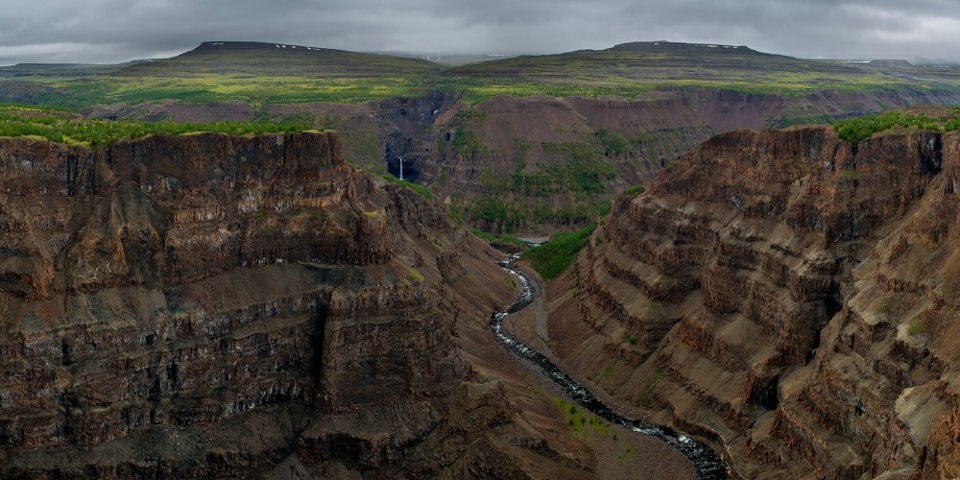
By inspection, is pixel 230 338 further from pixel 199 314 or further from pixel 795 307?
pixel 795 307

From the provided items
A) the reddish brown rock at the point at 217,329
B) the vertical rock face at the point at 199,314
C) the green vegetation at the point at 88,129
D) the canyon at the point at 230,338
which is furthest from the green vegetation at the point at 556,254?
the green vegetation at the point at 88,129

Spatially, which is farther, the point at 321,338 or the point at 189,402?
the point at 321,338

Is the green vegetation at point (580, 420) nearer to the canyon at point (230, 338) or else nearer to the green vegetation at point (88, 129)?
the canyon at point (230, 338)

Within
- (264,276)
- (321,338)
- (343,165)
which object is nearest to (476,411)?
(321,338)

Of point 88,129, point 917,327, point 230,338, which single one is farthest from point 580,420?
point 88,129

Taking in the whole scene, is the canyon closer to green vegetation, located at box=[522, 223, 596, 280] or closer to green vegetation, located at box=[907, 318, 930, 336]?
green vegetation, located at box=[907, 318, 930, 336]

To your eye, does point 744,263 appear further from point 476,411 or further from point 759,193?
point 476,411
